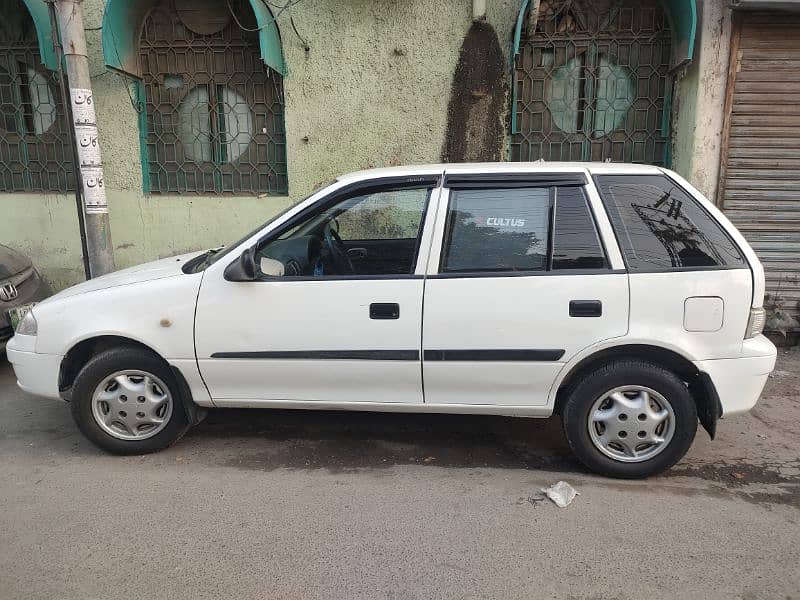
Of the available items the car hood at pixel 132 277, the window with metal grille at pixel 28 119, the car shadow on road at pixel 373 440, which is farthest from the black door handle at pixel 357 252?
the window with metal grille at pixel 28 119

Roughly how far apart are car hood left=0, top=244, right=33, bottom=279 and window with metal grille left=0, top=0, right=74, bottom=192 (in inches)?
65.5

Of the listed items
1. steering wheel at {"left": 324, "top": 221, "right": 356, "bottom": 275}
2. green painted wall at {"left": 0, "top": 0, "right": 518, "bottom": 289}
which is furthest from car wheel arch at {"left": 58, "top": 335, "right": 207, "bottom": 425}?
green painted wall at {"left": 0, "top": 0, "right": 518, "bottom": 289}

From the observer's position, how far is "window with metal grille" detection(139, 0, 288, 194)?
A: 667cm

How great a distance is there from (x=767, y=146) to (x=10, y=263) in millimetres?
7572

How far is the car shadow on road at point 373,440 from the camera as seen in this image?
3.59m

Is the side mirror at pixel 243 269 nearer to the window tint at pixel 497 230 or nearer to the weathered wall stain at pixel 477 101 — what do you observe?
the window tint at pixel 497 230

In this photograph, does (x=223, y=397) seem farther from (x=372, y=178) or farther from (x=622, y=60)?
(x=622, y=60)

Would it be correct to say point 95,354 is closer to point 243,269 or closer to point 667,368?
point 243,269

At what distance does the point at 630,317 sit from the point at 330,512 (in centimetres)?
190

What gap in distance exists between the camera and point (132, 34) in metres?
6.57

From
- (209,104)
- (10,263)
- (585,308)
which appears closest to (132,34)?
(209,104)

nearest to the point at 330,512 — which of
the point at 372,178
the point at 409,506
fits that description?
the point at 409,506

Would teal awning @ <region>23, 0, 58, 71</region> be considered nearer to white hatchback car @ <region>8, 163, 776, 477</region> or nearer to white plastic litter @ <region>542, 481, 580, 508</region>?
white hatchback car @ <region>8, 163, 776, 477</region>

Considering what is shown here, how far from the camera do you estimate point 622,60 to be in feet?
21.0
